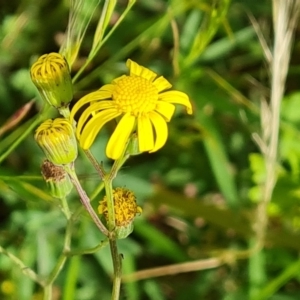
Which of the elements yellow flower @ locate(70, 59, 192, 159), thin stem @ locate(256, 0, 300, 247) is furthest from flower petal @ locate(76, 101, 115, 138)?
thin stem @ locate(256, 0, 300, 247)

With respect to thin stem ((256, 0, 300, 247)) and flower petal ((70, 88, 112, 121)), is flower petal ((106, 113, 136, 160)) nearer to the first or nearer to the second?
flower petal ((70, 88, 112, 121))

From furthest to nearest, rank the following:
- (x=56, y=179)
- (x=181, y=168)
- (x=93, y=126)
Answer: (x=181, y=168), (x=56, y=179), (x=93, y=126)

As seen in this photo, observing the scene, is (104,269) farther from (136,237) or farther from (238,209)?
(238,209)

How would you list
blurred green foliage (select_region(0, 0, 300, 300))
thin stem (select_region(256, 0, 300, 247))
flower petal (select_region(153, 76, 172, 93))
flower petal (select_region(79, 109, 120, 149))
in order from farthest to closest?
blurred green foliage (select_region(0, 0, 300, 300)) → thin stem (select_region(256, 0, 300, 247)) → flower petal (select_region(153, 76, 172, 93)) → flower petal (select_region(79, 109, 120, 149))

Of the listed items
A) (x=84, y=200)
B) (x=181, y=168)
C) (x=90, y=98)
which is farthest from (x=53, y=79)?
(x=181, y=168)

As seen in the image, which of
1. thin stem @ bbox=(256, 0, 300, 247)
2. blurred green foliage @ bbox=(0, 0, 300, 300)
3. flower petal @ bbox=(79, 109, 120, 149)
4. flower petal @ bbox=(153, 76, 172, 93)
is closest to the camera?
flower petal @ bbox=(79, 109, 120, 149)

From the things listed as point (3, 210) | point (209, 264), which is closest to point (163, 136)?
point (209, 264)

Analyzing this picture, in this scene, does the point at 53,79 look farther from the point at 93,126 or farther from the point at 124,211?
the point at 124,211
